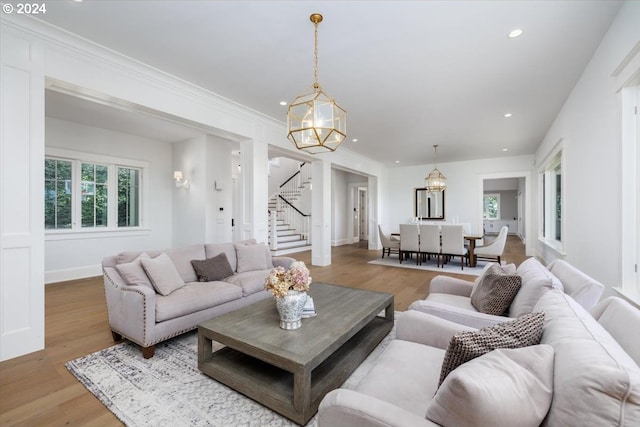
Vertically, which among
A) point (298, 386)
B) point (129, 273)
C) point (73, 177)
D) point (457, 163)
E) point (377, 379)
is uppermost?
point (457, 163)

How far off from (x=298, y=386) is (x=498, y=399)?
112 centimetres

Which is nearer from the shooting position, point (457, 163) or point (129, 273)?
point (129, 273)

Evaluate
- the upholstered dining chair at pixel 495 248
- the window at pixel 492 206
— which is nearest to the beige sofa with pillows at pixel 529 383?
the upholstered dining chair at pixel 495 248

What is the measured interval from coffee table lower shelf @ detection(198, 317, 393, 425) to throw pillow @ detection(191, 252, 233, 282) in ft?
3.93

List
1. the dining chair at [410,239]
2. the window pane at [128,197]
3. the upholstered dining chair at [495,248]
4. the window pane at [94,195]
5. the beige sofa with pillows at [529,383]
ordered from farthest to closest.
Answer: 1. the dining chair at [410,239]
2. the upholstered dining chair at [495,248]
3. the window pane at [128,197]
4. the window pane at [94,195]
5. the beige sofa with pillows at [529,383]

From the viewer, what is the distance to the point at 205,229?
5664mm

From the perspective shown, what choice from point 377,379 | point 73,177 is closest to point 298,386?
point 377,379

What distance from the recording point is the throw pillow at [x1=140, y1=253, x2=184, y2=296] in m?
2.72

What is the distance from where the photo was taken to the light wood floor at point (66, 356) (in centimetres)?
176

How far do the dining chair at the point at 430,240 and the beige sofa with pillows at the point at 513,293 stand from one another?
3986mm

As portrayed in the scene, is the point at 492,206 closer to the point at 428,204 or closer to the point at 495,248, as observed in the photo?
the point at 428,204

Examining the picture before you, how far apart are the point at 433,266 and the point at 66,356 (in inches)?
243

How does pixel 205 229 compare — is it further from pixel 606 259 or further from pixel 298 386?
pixel 606 259

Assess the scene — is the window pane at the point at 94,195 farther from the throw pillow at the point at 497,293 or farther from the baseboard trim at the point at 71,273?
the throw pillow at the point at 497,293
